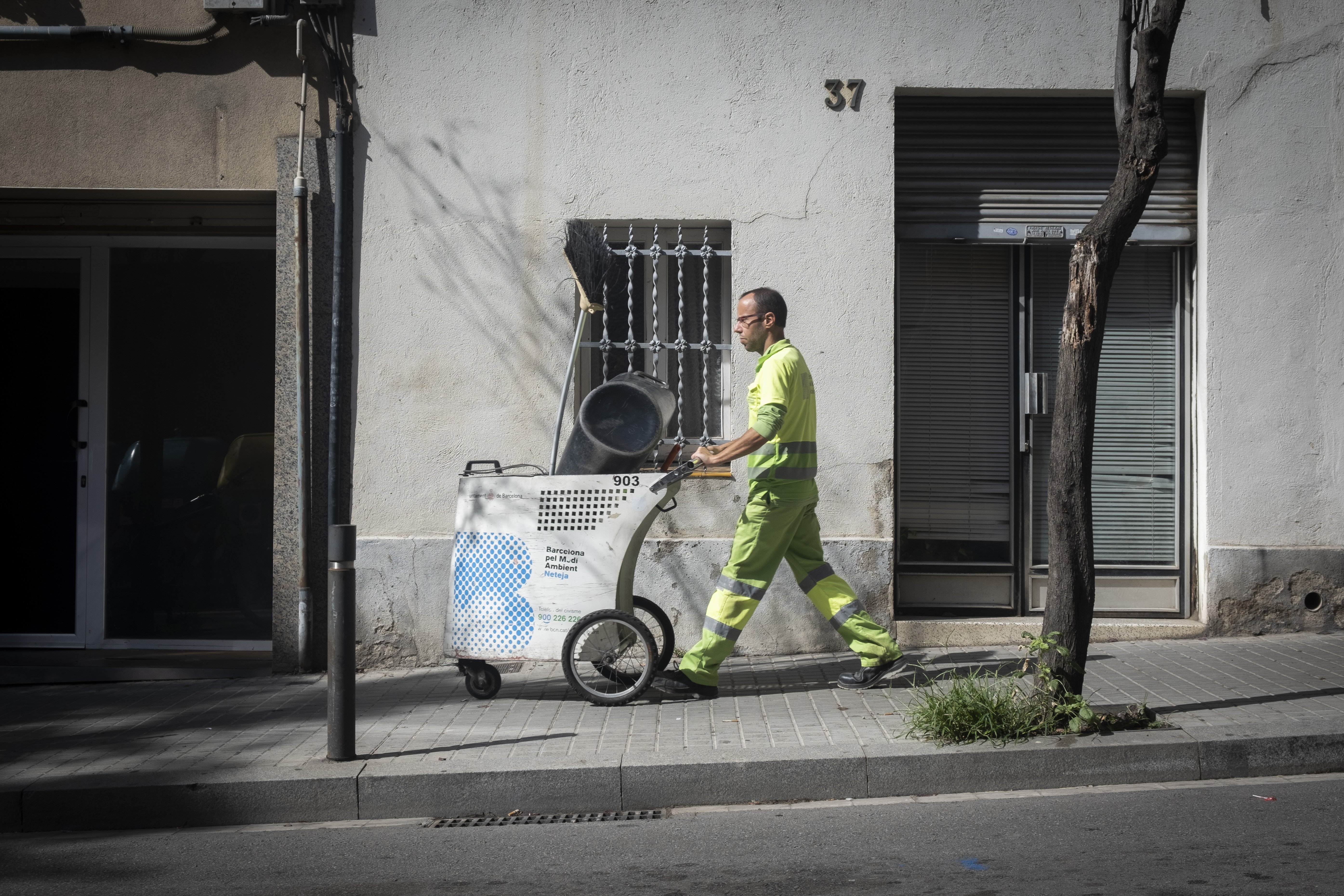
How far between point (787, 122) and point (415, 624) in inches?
151

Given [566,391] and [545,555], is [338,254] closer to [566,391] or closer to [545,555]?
[566,391]

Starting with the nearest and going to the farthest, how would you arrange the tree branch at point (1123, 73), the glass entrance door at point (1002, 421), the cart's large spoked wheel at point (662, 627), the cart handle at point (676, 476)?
the tree branch at point (1123, 73)
the cart handle at point (676, 476)
the cart's large spoked wheel at point (662, 627)
the glass entrance door at point (1002, 421)

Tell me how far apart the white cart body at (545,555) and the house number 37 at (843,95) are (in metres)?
2.90

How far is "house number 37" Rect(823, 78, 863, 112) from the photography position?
23.7 ft

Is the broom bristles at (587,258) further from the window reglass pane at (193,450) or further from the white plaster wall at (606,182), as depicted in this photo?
the window reglass pane at (193,450)

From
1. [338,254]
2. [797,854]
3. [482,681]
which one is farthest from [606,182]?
[797,854]

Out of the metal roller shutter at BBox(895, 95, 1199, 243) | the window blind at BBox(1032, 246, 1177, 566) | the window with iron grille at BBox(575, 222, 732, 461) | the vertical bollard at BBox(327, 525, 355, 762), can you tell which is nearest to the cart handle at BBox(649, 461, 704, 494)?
the vertical bollard at BBox(327, 525, 355, 762)

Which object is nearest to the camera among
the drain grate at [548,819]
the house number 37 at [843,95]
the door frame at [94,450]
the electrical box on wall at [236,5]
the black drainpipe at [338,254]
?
the drain grate at [548,819]

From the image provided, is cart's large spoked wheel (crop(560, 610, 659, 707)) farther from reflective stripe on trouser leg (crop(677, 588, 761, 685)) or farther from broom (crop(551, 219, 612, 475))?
broom (crop(551, 219, 612, 475))

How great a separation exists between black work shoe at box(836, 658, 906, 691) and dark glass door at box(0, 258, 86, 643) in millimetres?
5191

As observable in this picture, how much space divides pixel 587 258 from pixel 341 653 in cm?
267

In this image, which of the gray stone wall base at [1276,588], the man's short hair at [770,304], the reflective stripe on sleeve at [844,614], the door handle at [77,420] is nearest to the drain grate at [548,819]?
the reflective stripe on sleeve at [844,614]

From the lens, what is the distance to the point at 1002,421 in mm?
7770

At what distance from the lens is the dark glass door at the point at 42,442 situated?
7.92 meters
